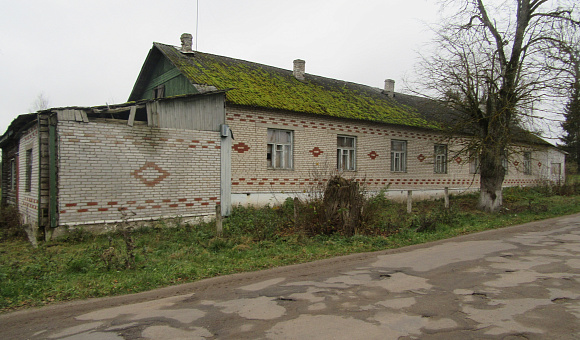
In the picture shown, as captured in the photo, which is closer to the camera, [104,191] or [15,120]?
[104,191]

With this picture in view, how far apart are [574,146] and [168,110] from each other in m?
46.6

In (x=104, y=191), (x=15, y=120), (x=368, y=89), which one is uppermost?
(x=368, y=89)

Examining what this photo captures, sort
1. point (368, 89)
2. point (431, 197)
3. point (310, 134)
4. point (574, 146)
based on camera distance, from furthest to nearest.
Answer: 1. point (574, 146)
2. point (368, 89)
3. point (431, 197)
4. point (310, 134)

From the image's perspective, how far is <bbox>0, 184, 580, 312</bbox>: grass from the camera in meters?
5.71

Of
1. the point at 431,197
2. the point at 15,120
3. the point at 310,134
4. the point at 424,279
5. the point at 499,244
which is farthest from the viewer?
the point at 431,197

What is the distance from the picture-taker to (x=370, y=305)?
4.69 meters

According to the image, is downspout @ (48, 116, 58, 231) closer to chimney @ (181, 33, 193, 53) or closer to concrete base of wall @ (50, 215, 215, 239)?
concrete base of wall @ (50, 215, 215, 239)

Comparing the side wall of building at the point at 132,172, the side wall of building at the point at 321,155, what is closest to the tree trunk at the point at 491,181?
the side wall of building at the point at 321,155

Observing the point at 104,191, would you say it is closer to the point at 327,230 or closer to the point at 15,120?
the point at 15,120

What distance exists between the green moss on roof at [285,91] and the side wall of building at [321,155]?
15.7 inches

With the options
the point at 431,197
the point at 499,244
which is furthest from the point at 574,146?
the point at 499,244

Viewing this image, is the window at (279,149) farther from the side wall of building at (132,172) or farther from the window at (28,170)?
the window at (28,170)

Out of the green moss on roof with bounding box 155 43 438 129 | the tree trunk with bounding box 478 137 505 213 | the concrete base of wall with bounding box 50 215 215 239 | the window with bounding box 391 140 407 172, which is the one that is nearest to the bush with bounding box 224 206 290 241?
the concrete base of wall with bounding box 50 215 215 239

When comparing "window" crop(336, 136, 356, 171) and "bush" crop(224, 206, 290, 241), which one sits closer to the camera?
"bush" crop(224, 206, 290, 241)
